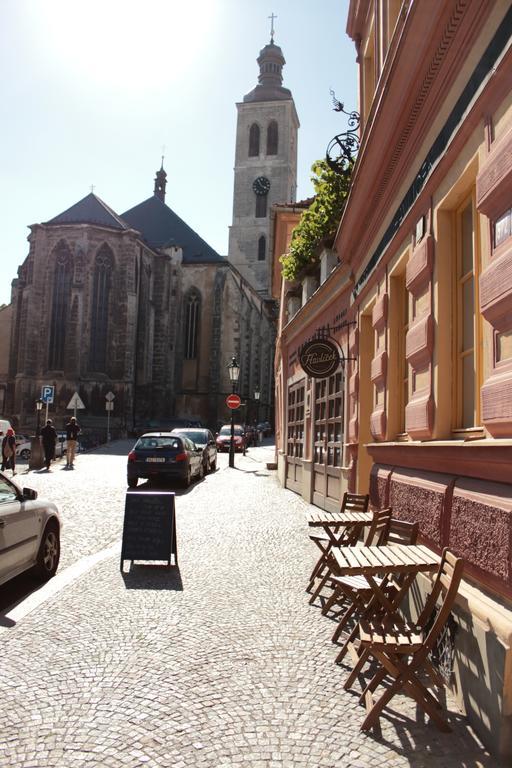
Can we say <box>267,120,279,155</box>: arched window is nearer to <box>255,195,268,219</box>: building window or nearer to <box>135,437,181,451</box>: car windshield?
<box>255,195,268,219</box>: building window

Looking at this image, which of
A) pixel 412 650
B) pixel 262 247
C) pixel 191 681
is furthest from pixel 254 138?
pixel 412 650

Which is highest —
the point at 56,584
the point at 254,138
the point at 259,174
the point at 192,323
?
the point at 254,138

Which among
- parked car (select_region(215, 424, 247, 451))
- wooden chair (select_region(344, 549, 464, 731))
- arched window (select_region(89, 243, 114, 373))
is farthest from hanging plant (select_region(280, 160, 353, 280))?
arched window (select_region(89, 243, 114, 373))

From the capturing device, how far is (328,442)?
11422 mm

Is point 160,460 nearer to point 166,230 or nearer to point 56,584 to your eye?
point 56,584

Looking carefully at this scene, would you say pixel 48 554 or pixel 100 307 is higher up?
pixel 100 307

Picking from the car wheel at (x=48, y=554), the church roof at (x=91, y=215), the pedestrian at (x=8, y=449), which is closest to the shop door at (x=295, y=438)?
the car wheel at (x=48, y=554)

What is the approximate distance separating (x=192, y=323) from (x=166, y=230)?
36.9 feet

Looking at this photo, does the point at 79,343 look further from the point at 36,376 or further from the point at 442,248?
the point at 442,248

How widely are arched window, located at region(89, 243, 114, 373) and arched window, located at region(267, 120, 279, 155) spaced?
2888cm

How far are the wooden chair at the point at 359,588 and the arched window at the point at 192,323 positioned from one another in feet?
173

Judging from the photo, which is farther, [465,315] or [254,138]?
[254,138]

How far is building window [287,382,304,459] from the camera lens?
581 inches

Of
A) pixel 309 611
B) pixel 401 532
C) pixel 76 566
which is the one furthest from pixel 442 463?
pixel 76 566
